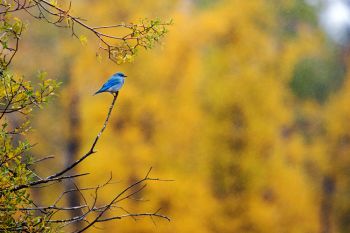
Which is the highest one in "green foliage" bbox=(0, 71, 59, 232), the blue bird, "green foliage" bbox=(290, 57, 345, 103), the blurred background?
"green foliage" bbox=(290, 57, 345, 103)

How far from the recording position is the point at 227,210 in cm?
1370

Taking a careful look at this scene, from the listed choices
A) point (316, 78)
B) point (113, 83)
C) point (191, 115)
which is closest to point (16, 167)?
point (113, 83)

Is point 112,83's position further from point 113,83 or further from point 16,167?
point 16,167

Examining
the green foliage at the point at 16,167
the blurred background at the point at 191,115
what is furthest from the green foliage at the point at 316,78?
the green foliage at the point at 16,167

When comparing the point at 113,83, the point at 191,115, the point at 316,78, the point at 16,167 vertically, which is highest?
the point at 316,78

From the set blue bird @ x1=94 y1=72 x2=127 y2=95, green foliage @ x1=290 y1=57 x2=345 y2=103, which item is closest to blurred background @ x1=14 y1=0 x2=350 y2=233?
blue bird @ x1=94 y1=72 x2=127 y2=95

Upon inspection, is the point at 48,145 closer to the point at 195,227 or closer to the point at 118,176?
the point at 118,176

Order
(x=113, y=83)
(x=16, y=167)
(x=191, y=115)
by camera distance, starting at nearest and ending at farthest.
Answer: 1. (x=16, y=167)
2. (x=113, y=83)
3. (x=191, y=115)

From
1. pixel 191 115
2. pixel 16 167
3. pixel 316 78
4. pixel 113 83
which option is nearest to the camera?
pixel 16 167

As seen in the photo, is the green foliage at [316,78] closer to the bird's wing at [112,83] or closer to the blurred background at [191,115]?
the blurred background at [191,115]

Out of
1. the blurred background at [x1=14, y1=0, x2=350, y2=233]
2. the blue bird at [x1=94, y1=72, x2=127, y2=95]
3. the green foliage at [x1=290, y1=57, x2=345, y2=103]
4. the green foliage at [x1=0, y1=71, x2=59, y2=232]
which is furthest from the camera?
the green foliage at [x1=290, y1=57, x2=345, y2=103]

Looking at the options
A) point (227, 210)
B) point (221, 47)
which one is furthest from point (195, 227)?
point (221, 47)

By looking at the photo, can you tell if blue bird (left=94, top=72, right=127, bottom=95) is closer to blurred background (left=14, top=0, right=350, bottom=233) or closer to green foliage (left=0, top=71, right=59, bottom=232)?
green foliage (left=0, top=71, right=59, bottom=232)

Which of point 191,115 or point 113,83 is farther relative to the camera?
point 191,115
